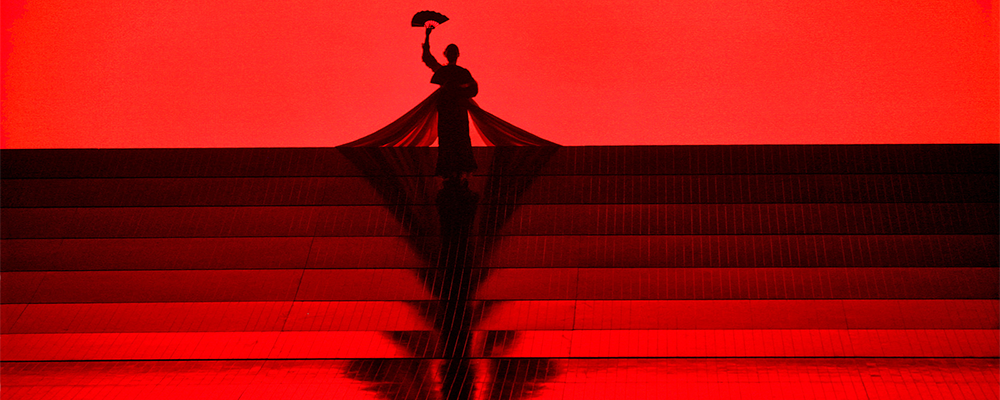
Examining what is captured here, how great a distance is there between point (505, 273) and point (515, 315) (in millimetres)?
337

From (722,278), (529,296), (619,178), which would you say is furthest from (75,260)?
(722,278)

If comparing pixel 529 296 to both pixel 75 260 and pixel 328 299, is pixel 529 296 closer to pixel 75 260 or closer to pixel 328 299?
pixel 328 299

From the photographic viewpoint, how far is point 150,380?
124 inches

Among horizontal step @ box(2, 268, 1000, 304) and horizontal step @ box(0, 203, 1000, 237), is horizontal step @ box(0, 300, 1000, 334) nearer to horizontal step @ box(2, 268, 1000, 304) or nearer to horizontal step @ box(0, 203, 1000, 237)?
horizontal step @ box(2, 268, 1000, 304)

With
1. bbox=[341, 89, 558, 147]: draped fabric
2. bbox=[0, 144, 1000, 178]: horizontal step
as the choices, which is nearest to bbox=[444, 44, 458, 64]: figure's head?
bbox=[341, 89, 558, 147]: draped fabric

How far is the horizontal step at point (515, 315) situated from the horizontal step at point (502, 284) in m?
0.05

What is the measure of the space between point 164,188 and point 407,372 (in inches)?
85.8

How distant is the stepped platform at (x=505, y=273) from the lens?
3131 millimetres

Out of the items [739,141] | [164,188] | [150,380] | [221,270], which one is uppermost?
[739,141]

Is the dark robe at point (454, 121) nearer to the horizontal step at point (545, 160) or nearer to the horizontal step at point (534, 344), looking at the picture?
the horizontal step at point (545, 160)

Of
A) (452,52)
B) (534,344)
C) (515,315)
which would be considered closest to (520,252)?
(515,315)

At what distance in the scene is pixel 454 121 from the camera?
4516 mm

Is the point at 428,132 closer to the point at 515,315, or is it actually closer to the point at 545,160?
the point at 545,160

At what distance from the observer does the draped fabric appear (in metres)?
4.91
